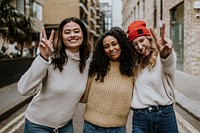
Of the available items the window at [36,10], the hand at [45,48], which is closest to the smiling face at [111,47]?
the hand at [45,48]

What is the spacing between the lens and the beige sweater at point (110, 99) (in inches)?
98.9

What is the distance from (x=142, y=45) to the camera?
2.60 meters

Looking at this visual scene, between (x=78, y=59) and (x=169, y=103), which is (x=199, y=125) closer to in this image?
(x=169, y=103)

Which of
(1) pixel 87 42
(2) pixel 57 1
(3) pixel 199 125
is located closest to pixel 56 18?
(2) pixel 57 1

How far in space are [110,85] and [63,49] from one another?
17.8 inches

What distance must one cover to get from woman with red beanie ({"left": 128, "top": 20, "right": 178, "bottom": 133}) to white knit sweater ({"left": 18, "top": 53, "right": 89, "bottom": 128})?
0.45 meters

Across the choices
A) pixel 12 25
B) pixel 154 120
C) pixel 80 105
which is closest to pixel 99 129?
pixel 154 120

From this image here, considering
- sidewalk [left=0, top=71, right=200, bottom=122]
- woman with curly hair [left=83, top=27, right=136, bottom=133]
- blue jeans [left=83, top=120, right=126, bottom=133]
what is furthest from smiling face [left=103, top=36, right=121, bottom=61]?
sidewalk [left=0, top=71, right=200, bottom=122]

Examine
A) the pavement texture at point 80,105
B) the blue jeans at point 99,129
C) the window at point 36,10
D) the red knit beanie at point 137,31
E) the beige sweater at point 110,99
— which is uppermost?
the window at point 36,10

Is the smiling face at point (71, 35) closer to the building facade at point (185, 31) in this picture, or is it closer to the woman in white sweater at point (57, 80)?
the woman in white sweater at point (57, 80)

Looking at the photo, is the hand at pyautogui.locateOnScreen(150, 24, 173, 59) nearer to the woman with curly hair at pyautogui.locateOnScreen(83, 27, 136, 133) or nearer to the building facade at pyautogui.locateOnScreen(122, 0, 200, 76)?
the woman with curly hair at pyautogui.locateOnScreen(83, 27, 136, 133)

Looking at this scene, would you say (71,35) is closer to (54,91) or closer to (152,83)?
Result: (54,91)

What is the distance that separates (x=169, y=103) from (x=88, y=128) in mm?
664

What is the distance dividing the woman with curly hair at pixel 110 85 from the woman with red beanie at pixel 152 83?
2.8 inches
